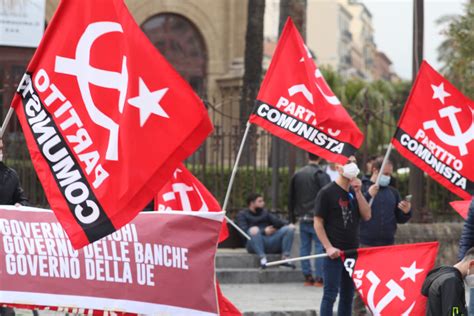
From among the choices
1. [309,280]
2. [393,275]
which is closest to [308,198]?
[309,280]

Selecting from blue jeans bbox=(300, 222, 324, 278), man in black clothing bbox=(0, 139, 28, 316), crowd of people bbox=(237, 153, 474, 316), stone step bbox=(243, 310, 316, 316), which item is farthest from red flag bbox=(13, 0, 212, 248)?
blue jeans bbox=(300, 222, 324, 278)

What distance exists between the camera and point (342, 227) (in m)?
9.80

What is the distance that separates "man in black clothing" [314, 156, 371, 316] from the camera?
9664 mm

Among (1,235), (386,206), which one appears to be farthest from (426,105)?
(1,235)

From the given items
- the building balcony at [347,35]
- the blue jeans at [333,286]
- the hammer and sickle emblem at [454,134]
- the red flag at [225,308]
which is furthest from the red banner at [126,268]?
the building balcony at [347,35]

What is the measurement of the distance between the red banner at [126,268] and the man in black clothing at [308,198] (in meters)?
5.67

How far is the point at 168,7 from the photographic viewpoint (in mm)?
28922

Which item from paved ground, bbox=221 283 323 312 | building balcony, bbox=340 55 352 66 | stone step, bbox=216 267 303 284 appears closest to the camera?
paved ground, bbox=221 283 323 312

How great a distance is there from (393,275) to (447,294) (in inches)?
82.7

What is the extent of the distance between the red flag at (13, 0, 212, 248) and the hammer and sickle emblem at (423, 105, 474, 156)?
429cm

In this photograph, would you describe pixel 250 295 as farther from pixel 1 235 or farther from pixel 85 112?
pixel 85 112

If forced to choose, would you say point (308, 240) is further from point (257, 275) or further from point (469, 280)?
point (469, 280)

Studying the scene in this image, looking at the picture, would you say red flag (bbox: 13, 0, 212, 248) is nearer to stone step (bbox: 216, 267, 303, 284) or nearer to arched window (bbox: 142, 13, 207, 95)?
stone step (bbox: 216, 267, 303, 284)

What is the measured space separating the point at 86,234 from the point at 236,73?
889 inches
